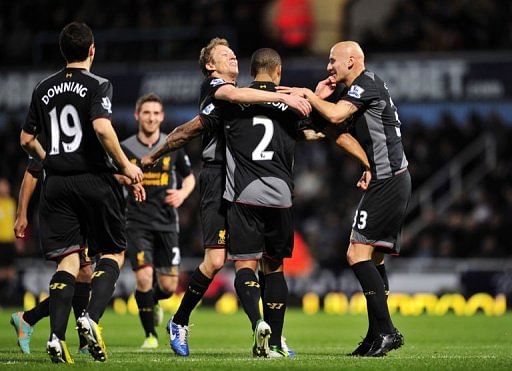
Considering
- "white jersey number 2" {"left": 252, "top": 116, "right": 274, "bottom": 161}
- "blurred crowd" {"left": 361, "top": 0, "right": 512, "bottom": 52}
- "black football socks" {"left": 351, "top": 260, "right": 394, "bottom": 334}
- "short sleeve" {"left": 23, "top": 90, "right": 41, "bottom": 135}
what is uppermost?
"blurred crowd" {"left": 361, "top": 0, "right": 512, "bottom": 52}

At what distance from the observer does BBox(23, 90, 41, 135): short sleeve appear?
859 cm

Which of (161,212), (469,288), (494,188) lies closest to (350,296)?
(469,288)

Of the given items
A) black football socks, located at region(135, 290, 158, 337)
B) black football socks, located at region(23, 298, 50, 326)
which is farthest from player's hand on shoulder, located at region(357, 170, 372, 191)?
black football socks, located at region(135, 290, 158, 337)

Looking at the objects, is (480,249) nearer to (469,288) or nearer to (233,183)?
(469,288)

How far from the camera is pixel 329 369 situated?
7.56 metres

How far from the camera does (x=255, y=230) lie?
902 centimetres

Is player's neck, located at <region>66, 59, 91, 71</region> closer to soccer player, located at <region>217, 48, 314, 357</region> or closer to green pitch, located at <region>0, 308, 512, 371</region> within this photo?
soccer player, located at <region>217, 48, 314, 357</region>

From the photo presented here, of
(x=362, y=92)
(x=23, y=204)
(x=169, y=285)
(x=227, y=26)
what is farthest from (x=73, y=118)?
(x=227, y=26)

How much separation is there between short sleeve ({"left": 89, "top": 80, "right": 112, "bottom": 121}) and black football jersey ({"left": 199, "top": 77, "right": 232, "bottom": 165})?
1.12 metres

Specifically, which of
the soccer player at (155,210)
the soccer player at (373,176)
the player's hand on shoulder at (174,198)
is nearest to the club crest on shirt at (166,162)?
the soccer player at (155,210)

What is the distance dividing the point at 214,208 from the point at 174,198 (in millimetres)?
2804

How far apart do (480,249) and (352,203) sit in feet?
10.3

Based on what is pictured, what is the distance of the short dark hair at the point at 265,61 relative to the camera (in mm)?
9062

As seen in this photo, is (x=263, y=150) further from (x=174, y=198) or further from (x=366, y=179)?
(x=174, y=198)
